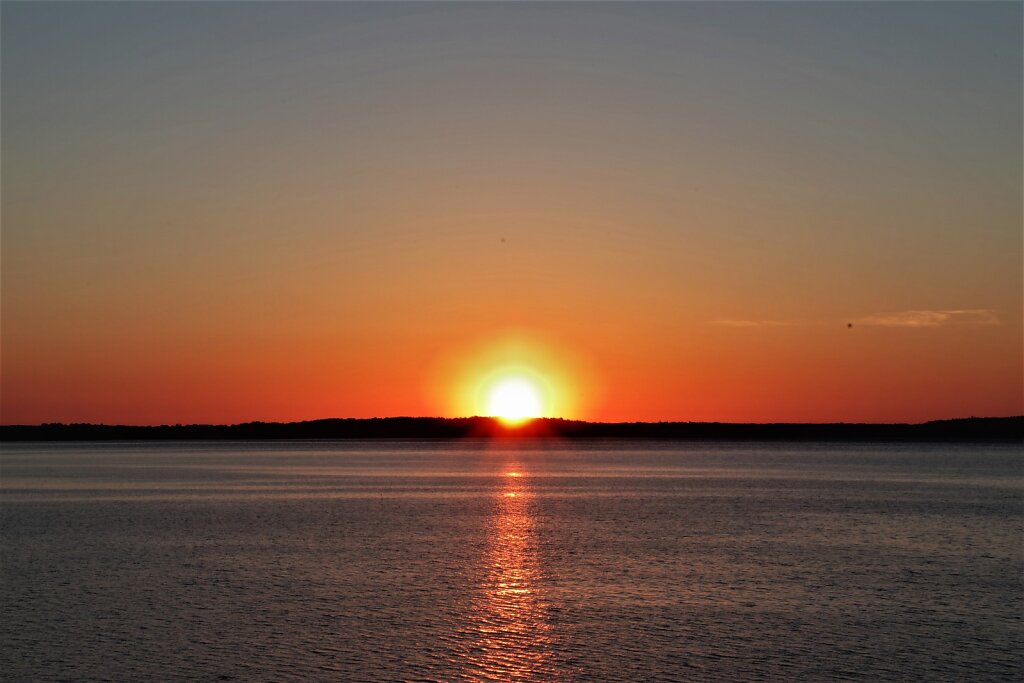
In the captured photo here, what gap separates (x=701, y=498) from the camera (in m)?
82.8

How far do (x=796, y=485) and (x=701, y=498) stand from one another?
23934mm

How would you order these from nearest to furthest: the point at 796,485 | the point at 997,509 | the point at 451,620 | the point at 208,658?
the point at 208,658 → the point at 451,620 → the point at 997,509 → the point at 796,485

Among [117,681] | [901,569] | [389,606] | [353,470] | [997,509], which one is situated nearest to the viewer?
[117,681]

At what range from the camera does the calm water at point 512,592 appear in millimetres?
25984

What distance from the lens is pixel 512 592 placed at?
35906mm


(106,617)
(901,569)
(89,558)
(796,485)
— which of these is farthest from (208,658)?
(796,485)

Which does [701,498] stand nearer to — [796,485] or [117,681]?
[796,485]

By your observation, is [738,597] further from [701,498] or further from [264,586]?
[701,498]

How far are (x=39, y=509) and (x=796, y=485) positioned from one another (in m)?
66.5

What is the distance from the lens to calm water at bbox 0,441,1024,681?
85.3 feet

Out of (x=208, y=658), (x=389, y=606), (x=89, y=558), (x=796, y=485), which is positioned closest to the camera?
(x=208, y=658)

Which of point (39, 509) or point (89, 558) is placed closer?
point (89, 558)

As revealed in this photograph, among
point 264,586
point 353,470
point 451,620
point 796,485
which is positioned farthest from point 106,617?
point 353,470

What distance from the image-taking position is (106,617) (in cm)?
3161
